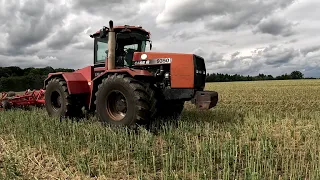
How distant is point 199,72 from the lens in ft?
24.8

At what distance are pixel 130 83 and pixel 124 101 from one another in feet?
1.78

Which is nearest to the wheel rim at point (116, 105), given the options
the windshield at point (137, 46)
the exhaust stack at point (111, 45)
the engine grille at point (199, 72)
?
the exhaust stack at point (111, 45)

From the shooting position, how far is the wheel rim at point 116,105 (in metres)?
6.96

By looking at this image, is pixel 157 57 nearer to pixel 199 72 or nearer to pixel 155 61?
pixel 155 61

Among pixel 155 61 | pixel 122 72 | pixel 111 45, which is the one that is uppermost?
pixel 111 45

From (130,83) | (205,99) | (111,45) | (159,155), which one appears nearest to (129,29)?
(111,45)

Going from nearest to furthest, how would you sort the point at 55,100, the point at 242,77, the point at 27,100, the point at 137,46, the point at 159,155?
the point at 159,155 → the point at 137,46 → the point at 55,100 → the point at 27,100 → the point at 242,77

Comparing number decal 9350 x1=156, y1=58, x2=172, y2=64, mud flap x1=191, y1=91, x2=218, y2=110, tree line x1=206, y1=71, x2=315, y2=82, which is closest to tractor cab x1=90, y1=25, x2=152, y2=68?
Answer: number decal 9350 x1=156, y1=58, x2=172, y2=64

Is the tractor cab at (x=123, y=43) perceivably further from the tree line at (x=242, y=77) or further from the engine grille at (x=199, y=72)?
the tree line at (x=242, y=77)

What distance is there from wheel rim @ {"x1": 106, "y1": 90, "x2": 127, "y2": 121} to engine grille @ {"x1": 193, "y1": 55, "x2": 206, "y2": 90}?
1682mm

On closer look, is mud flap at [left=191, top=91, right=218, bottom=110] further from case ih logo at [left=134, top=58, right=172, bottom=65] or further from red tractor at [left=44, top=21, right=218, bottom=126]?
case ih logo at [left=134, top=58, right=172, bottom=65]

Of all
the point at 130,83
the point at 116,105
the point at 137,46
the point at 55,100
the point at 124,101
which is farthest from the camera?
the point at 55,100

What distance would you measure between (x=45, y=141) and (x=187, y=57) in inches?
134

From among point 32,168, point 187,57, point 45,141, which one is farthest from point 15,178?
point 187,57
